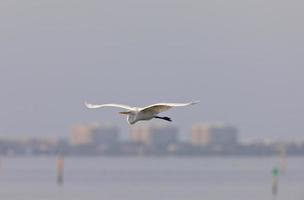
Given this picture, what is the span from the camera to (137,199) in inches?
3797

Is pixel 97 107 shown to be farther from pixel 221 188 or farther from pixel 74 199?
pixel 221 188

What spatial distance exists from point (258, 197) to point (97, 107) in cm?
6147

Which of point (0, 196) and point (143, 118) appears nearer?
point (143, 118)

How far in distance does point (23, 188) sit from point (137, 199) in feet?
65.1

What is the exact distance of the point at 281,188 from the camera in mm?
115312

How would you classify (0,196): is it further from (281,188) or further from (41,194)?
(281,188)

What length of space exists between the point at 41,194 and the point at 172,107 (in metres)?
64.2

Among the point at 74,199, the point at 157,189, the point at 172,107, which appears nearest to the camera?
the point at 172,107

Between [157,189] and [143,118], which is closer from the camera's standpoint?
[143,118]

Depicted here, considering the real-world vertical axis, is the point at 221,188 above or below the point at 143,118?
above

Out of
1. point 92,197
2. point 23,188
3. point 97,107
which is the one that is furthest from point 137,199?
point 97,107

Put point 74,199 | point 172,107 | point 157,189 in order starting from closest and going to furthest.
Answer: point 172,107 → point 74,199 → point 157,189

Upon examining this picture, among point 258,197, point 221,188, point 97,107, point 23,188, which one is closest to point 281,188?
point 221,188

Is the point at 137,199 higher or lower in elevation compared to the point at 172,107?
higher
